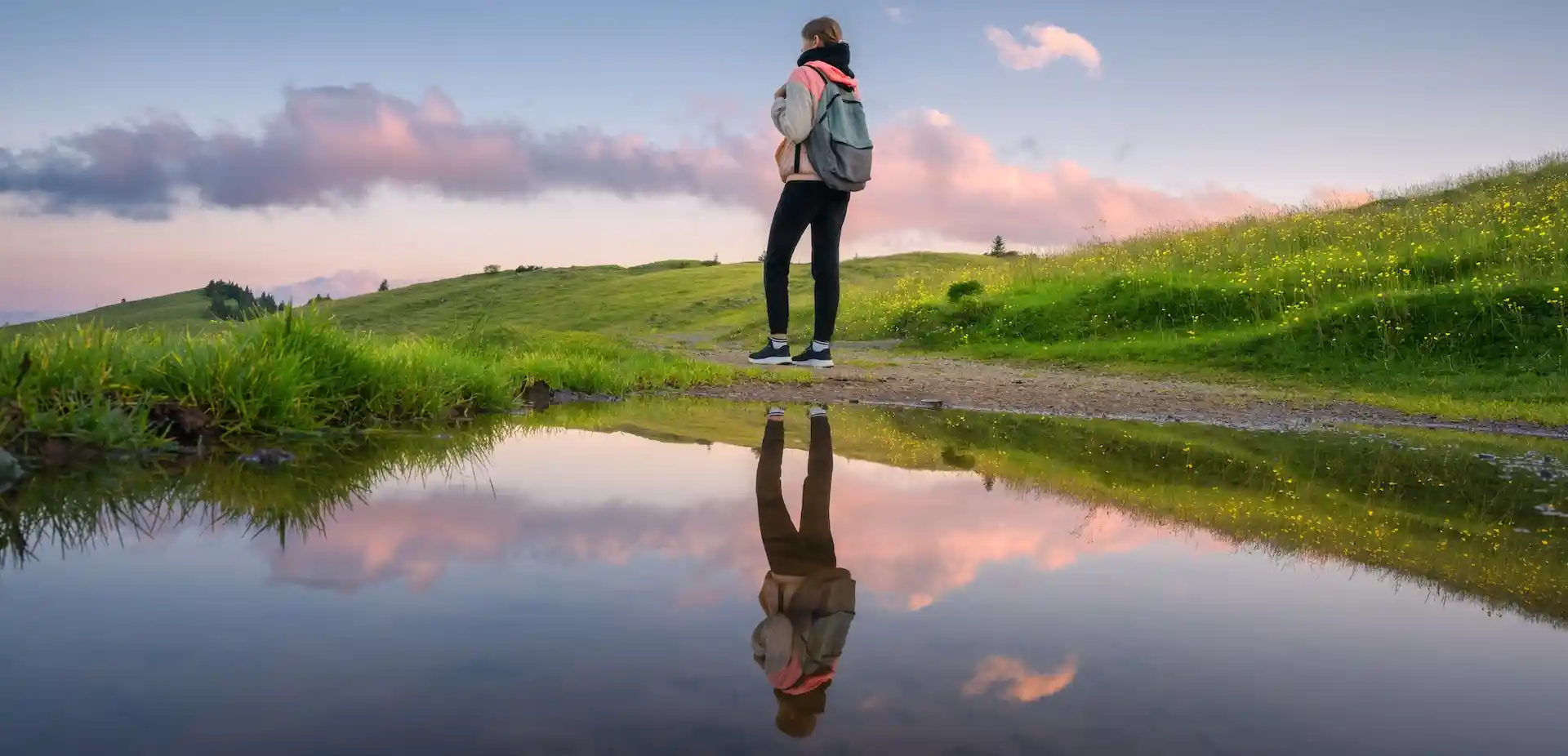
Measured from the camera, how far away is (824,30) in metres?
8.19

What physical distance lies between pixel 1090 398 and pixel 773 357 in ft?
10.0

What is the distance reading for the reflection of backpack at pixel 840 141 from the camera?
787cm

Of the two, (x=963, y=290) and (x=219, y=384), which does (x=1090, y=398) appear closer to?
(x=219, y=384)

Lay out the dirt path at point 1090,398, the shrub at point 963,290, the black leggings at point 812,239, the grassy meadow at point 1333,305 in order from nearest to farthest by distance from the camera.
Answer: the dirt path at point 1090,398, the black leggings at point 812,239, the grassy meadow at point 1333,305, the shrub at point 963,290

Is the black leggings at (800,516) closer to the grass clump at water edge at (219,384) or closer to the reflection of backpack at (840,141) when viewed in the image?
the grass clump at water edge at (219,384)

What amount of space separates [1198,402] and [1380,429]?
1.54m

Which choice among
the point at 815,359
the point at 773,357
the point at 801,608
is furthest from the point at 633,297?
the point at 801,608

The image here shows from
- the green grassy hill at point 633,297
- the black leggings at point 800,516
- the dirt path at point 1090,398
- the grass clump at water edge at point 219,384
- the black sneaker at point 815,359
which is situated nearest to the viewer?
the black leggings at point 800,516

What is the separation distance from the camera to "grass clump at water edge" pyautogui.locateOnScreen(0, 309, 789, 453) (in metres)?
3.31

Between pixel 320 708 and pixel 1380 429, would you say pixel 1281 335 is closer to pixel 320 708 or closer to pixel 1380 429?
pixel 1380 429

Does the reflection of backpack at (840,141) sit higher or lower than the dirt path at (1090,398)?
higher

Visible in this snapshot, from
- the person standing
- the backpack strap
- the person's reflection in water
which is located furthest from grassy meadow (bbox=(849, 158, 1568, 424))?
the person's reflection in water

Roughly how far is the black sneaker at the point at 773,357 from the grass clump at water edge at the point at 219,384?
384 cm

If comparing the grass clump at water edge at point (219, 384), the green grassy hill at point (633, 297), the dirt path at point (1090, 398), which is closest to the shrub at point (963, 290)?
the green grassy hill at point (633, 297)
